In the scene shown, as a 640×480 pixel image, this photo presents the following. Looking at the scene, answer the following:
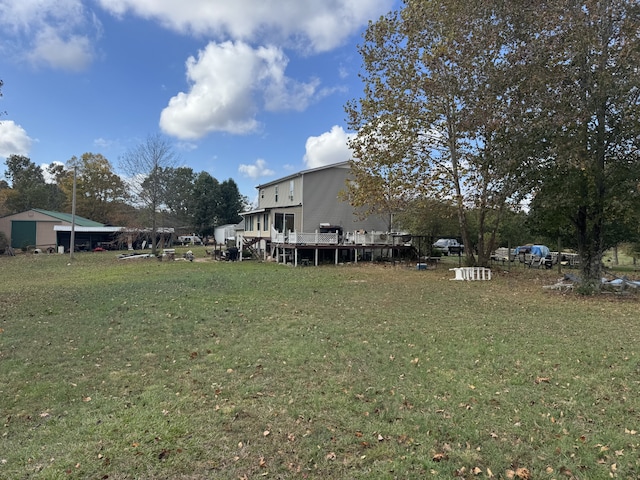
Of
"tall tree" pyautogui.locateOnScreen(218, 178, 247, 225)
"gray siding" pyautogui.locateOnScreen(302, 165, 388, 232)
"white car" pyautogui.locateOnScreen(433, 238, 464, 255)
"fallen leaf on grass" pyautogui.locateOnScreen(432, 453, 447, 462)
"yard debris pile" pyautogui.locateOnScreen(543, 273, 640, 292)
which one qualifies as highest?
"tall tree" pyautogui.locateOnScreen(218, 178, 247, 225)

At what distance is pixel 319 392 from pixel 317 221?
19542 millimetres

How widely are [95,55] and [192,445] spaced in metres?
18.1

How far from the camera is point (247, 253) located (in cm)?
2594

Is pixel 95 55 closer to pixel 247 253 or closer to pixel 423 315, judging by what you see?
pixel 247 253

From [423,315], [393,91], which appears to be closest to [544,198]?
[423,315]

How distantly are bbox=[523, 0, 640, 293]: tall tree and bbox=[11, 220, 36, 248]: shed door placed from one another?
38329 mm

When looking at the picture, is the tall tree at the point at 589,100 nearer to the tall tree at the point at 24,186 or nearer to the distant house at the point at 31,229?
the distant house at the point at 31,229

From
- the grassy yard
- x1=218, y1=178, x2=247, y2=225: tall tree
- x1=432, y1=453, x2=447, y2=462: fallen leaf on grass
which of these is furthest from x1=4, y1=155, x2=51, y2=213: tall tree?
x1=432, y1=453, x2=447, y2=462: fallen leaf on grass

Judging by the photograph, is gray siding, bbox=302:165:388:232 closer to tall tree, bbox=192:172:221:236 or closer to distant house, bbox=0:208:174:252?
distant house, bbox=0:208:174:252

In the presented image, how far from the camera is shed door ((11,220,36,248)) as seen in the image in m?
32.7

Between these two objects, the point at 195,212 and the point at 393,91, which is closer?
the point at 393,91

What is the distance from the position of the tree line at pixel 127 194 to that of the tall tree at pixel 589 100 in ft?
85.5

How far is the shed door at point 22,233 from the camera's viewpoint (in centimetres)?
3266

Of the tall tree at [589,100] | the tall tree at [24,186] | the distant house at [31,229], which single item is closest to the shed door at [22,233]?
the distant house at [31,229]
